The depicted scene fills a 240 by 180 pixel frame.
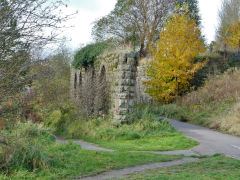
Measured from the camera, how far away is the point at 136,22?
3309cm

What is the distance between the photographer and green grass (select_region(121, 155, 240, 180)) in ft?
17.0

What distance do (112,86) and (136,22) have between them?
72.1 feet

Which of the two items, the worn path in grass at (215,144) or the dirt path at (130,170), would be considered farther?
the worn path in grass at (215,144)

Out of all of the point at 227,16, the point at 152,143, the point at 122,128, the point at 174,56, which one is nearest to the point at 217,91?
the point at 174,56

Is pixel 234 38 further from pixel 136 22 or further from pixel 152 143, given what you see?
pixel 152 143

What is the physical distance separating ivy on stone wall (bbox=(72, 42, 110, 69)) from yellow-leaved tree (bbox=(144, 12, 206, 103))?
5447 millimetres

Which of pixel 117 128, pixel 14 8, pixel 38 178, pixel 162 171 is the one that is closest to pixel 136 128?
pixel 117 128

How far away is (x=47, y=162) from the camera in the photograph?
5980mm

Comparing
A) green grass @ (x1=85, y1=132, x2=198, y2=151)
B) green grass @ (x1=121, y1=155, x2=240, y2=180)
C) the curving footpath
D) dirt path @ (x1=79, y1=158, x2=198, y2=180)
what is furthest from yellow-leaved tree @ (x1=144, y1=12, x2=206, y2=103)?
green grass @ (x1=121, y1=155, x2=240, y2=180)

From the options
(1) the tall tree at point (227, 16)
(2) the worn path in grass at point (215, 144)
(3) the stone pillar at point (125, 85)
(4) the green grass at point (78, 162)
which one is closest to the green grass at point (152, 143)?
(2) the worn path in grass at point (215, 144)

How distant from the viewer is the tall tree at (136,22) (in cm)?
3284

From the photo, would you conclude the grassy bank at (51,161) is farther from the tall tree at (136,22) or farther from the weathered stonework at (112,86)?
the tall tree at (136,22)

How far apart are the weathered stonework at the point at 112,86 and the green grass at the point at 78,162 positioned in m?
4.59

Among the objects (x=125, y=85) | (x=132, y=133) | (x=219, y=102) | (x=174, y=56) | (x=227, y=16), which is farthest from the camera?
(x=227, y=16)
